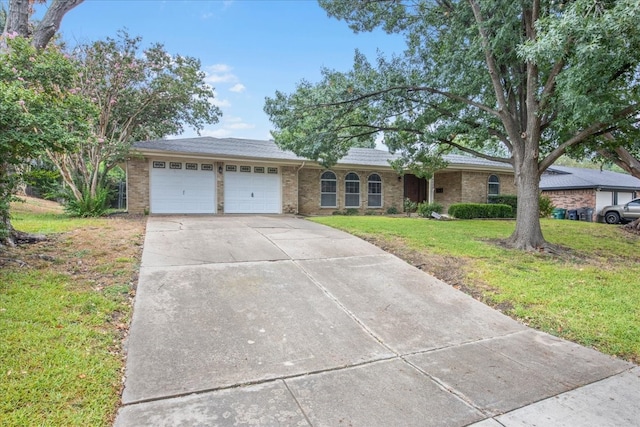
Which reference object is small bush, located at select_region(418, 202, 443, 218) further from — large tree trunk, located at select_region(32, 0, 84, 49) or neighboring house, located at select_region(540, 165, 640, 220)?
large tree trunk, located at select_region(32, 0, 84, 49)

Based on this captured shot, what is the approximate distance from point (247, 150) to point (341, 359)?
13.4 meters

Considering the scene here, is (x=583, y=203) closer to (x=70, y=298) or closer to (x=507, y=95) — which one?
(x=507, y=95)

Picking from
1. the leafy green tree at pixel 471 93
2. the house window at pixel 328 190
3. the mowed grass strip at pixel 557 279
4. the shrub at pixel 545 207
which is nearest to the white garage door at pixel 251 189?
the house window at pixel 328 190

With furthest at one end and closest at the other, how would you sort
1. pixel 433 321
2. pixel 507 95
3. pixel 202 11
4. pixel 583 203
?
pixel 583 203
pixel 202 11
pixel 507 95
pixel 433 321

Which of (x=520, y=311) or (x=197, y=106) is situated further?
(x=197, y=106)

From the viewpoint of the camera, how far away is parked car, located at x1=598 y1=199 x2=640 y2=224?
19.2 m

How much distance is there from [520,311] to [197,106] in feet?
46.3

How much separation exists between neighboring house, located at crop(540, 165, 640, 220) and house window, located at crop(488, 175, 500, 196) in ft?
22.4

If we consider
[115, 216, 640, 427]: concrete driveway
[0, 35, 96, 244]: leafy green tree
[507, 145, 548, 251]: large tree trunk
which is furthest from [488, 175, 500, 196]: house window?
[0, 35, 96, 244]: leafy green tree

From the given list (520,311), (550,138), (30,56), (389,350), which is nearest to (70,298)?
(389,350)

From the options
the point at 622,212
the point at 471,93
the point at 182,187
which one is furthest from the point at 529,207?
the point at 622,212

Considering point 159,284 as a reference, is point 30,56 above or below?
above

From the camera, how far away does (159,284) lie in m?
5.06

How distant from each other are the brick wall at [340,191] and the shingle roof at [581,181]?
42.9 ft
